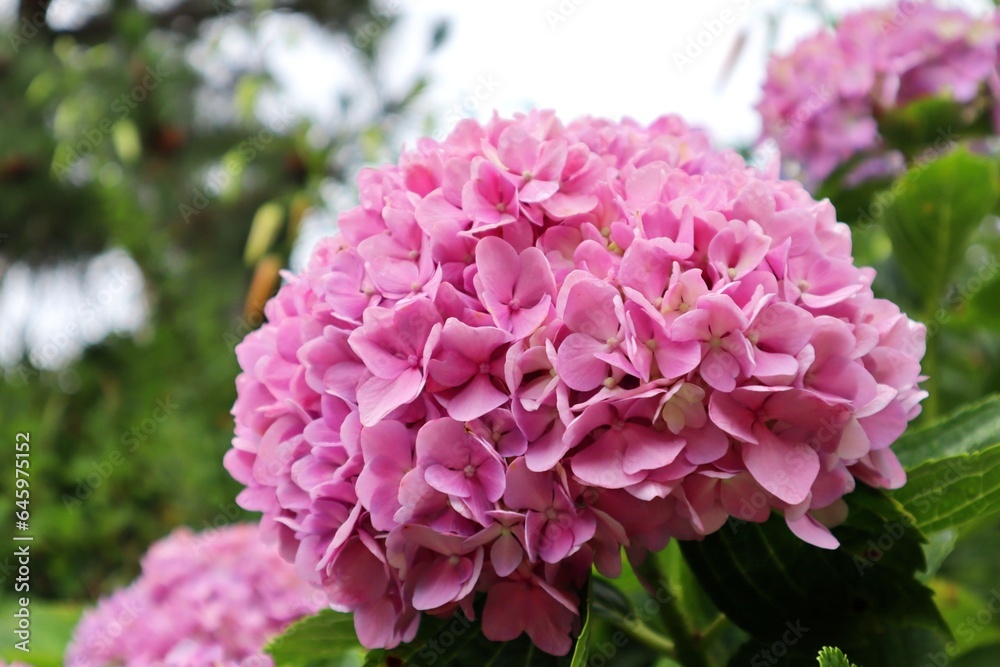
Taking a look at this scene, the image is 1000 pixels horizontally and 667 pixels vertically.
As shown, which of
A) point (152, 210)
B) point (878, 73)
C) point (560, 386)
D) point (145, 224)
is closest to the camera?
point (560, 386)

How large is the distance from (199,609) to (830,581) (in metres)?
0.61

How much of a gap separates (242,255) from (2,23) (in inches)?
45.2

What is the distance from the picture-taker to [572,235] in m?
0.48

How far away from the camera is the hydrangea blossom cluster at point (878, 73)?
40.7 inches

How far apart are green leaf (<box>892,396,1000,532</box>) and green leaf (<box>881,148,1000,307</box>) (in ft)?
1.25

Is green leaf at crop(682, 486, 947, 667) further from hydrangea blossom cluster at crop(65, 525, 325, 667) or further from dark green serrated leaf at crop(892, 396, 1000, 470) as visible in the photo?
hydrangea blossom cluster at crop(65, 525, 325, 667)

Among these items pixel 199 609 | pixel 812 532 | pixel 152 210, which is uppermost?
pixel 812 532

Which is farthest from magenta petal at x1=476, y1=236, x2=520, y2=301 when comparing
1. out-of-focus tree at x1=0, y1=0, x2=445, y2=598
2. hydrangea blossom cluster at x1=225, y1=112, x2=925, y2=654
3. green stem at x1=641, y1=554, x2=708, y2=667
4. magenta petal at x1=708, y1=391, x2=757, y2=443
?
out-of-focus tree at x1=0, y1=0, x2=445, y2=598

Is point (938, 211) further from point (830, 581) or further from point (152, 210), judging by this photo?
point (152, 210)

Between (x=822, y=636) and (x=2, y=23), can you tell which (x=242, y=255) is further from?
(x=822, y=636)

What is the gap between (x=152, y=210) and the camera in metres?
3.25

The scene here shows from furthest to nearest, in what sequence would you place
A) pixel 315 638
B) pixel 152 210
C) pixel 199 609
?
pixel 152 210
pixel 199 609
pixel 315 638

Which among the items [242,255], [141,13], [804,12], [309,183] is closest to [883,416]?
[804,12]

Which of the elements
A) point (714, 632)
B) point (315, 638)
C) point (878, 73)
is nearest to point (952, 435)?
point (714, 632)
